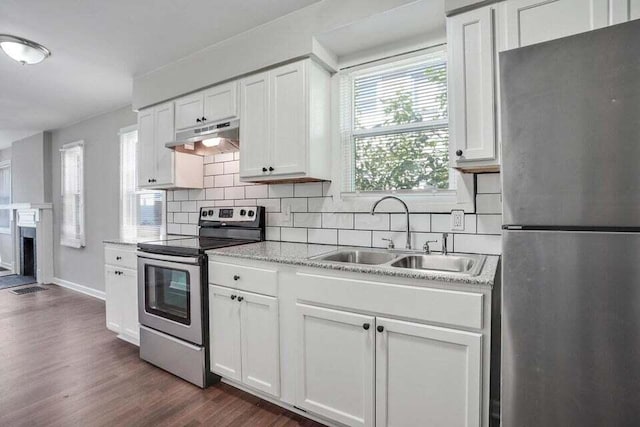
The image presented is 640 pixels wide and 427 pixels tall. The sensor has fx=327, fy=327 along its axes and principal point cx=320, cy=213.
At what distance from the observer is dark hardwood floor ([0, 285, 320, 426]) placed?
1.85 metres

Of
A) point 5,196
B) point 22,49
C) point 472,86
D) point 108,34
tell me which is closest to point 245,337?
point 472,86

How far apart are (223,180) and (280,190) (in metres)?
0.67

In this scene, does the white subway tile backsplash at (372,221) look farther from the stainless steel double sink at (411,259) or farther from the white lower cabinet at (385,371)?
the white lower cabinet at (385,371)

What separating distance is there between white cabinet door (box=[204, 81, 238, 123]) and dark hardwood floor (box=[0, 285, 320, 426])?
194cm

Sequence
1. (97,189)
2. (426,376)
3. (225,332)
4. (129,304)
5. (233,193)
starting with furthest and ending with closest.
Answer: (97,189)
(233,193)
(129,304)
(225,332)
(426,376)

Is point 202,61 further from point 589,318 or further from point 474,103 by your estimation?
point 589,318

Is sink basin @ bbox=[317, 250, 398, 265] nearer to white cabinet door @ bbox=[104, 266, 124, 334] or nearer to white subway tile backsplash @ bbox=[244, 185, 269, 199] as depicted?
white subway tile backsplash @ bbox=[244, 185, 269, 199]

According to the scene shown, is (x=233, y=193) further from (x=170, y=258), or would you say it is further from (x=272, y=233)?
(x=170, y=258)

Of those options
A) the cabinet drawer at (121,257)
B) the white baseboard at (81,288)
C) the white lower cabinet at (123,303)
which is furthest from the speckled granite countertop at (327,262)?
the white baseboard at (81,288)

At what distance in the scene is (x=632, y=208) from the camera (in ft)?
3.11

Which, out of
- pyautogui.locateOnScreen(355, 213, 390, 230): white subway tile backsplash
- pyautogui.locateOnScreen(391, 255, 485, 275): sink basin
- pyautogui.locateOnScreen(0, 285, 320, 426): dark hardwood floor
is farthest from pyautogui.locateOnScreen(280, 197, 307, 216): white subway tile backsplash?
pyautogui.locateOnScreen(0, 285, 320, 426): dark hardwood floor

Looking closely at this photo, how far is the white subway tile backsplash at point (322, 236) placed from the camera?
238 centimetres

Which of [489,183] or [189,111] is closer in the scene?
[489,183]

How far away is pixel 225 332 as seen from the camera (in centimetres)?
206
